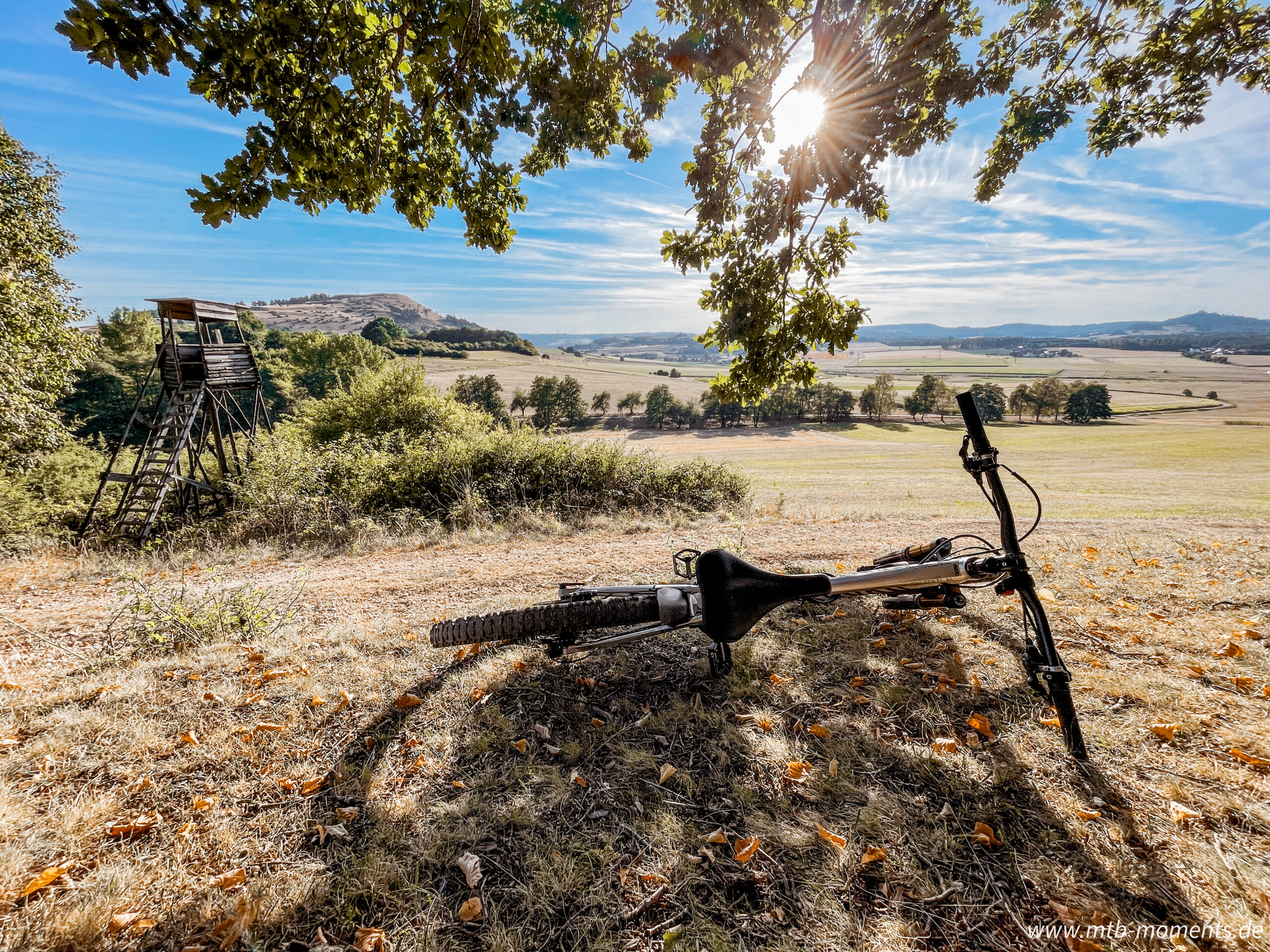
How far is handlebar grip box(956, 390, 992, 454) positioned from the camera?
2.79 m

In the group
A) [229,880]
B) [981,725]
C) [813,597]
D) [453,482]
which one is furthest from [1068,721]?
[453,482]

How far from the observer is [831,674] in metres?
3.41

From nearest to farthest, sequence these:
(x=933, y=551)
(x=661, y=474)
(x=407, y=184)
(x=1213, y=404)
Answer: (x=933, y=551) < (x=407, y=184) < (x=661, y=474) < (x=1213, y=404)

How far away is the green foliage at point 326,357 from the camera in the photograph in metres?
51.8

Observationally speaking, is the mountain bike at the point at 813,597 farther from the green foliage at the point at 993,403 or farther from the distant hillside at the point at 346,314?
the distant hillside at the point at 346,314

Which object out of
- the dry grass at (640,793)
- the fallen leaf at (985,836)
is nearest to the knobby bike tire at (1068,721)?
the dry grass at (640,793)

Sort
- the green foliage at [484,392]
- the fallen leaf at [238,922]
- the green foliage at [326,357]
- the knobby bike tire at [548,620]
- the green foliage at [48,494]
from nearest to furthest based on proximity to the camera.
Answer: the fallen leaf at [238,922] < the knobby bike tire at [548,620] < the green foliage at [48,494] < the green foliage at [326,357] < the green foliage at [484,392]

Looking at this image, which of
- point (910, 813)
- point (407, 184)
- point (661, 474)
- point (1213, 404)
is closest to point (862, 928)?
point (910, 813)

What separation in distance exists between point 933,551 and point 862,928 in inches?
83.5

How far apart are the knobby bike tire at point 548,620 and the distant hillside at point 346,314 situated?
112801 mm

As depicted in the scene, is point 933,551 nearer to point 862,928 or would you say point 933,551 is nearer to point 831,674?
point 831,674

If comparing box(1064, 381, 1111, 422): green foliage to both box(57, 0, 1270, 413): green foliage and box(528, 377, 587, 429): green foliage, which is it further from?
box(57, 0, 1270, 413): green foliage

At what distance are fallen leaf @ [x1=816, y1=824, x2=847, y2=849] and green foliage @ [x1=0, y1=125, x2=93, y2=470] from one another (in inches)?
791

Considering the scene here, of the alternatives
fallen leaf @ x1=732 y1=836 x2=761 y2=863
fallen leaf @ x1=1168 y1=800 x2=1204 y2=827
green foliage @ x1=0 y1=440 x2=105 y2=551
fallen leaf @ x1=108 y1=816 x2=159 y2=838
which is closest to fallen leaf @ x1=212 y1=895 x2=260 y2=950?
fallen leaf @ x1=108 y1=816 x2=159 y2=838
